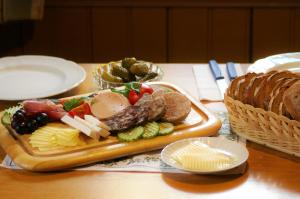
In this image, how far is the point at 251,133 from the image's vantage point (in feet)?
4.43

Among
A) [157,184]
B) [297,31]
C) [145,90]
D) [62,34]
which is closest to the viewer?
[157,184]

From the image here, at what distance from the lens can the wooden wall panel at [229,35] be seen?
310 centimetres

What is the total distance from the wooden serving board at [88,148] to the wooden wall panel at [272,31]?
70.0 inches

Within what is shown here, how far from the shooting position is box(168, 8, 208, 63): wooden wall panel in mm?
3113

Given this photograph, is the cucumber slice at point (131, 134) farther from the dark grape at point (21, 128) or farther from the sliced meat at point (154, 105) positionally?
the dark grape at point (21, 128)

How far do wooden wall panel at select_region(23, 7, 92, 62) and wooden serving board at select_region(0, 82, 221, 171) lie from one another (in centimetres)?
182

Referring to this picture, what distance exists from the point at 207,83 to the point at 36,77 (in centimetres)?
57

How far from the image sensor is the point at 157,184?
1.18 meters

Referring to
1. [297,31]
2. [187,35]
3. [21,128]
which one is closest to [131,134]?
[21,128]

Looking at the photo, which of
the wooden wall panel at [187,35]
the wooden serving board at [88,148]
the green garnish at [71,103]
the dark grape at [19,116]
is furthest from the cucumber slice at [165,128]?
the wooden wall panel at [187,35]

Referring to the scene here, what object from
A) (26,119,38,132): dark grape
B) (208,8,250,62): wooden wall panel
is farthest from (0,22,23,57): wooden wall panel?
(26,119,38,132): dark grape

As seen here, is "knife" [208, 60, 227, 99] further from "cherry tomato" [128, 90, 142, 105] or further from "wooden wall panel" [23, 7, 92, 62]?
"wooden wall panel" [23, 7, 92, 62]

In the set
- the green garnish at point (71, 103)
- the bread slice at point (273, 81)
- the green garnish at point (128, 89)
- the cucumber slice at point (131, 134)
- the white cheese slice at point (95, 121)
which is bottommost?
the cucumber slice at point (131, 134)

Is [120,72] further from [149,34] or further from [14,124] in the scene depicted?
[149,34]
